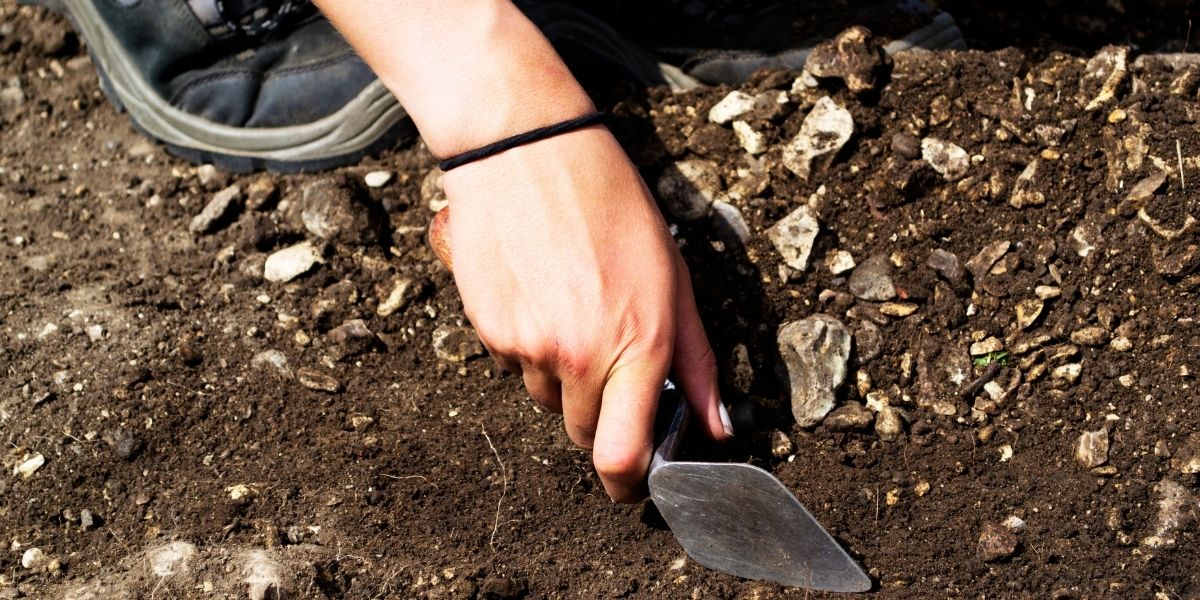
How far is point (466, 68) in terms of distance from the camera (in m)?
1.46

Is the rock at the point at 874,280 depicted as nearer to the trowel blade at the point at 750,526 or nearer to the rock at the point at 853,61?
the rock at the point at 853,61

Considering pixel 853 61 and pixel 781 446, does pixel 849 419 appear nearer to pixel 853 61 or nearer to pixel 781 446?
pixel 781 446

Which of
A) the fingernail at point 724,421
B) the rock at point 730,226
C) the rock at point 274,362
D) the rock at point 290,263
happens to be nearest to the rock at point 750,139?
the rock at point 730,226

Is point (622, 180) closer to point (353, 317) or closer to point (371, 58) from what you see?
point (371, 58)

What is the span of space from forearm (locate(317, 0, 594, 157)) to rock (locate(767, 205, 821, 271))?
499 millimetres

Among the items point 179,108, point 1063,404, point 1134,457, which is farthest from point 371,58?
point 1134,457

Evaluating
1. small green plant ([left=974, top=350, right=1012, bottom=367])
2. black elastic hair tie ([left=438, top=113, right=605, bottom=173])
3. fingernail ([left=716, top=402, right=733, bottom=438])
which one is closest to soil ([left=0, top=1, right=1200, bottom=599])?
small green plant ([left=974, top=350, right=1012, bottom=367])

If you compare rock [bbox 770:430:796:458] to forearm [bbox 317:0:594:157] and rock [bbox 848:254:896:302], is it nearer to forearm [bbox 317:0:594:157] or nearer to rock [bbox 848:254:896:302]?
rock [bbox 848:254:896:302]

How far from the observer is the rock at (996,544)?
4.91 feet

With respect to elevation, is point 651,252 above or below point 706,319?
above

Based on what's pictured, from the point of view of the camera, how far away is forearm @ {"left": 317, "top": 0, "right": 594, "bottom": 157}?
1.45 m

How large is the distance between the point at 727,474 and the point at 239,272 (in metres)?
1.09

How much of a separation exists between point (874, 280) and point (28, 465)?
57.8 inches

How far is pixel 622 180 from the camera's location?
1458 mm
